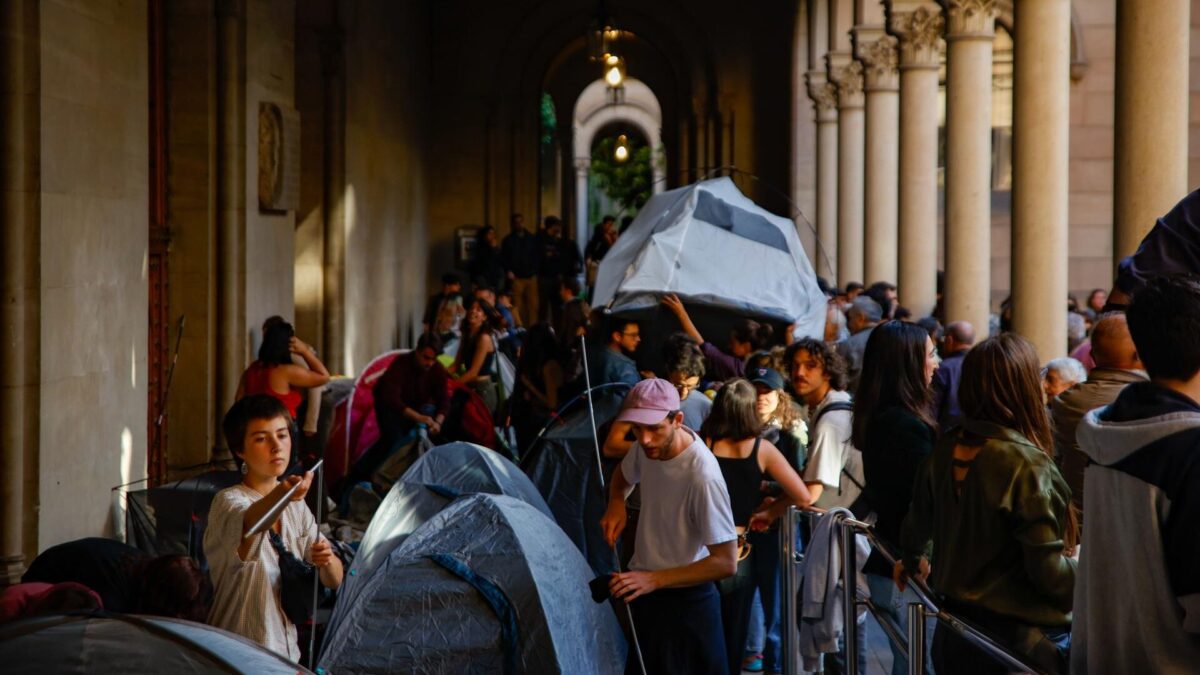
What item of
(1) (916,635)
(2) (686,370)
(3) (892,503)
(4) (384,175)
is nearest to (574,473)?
(2) (686,370)

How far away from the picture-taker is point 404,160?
84.6 feet

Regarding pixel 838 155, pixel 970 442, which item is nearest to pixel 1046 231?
pixel 970 442

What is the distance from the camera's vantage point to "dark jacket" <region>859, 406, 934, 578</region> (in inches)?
248

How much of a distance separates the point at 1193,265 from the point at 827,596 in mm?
2111

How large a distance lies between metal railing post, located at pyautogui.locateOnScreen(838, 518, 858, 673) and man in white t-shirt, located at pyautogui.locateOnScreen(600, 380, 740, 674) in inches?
18.0

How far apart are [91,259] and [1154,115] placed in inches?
242

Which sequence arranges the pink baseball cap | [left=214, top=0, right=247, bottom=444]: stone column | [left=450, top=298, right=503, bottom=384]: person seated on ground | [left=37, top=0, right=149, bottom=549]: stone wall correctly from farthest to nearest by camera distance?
[left=450, top=298, right=503, bottom=384]: person seated on ground → [left=214, top=0, right=247, bottom=444]: stone column → [left=37, top=0, right=149, bottom=549]: stone wall → the pink baseball cap

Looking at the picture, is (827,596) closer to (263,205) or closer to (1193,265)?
(1193,265)

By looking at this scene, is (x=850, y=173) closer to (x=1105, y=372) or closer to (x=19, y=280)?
(x=19, y=280)

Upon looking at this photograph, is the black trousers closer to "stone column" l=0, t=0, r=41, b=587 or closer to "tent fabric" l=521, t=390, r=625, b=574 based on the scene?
"tent fabric" l=521, t=390, r=625, b=574

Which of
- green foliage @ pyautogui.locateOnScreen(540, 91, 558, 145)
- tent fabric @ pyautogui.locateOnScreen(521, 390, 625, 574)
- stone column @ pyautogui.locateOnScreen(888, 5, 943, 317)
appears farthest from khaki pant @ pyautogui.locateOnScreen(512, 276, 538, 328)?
green foliage @ pyautogui.locateOnScreen(540, 91, 558, 145)

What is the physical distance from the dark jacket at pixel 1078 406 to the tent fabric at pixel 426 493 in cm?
250

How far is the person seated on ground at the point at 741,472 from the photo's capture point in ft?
24.7

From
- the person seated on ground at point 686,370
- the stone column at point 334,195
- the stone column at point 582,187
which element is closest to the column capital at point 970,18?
the person seated on ground at point 686,370
